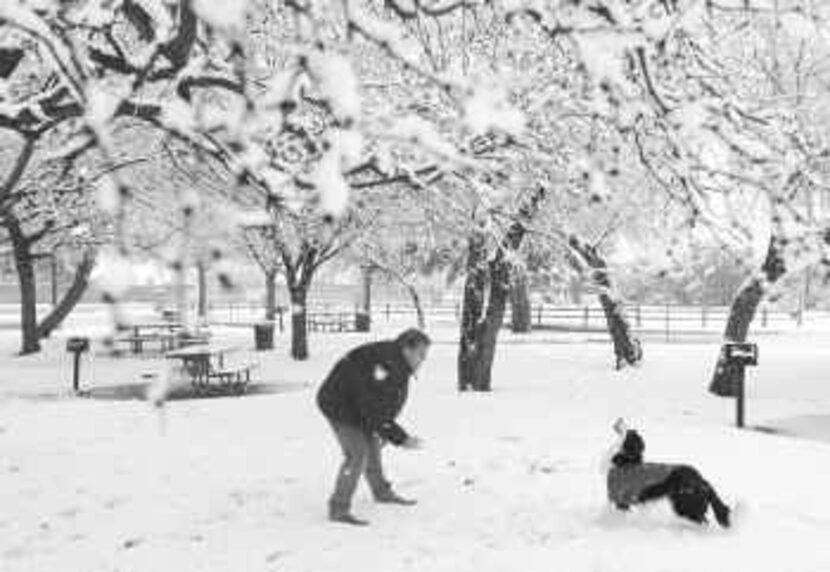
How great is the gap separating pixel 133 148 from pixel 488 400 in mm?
7933

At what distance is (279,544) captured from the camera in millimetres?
8047

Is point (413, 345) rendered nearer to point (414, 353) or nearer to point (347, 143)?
point (414, 353)

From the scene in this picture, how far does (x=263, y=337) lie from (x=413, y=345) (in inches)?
926

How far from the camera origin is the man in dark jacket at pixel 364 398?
8258 millimetres

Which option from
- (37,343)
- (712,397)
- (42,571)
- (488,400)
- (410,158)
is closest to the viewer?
(42,571)

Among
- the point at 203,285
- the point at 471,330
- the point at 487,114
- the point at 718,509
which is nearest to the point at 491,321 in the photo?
the point at 471,330

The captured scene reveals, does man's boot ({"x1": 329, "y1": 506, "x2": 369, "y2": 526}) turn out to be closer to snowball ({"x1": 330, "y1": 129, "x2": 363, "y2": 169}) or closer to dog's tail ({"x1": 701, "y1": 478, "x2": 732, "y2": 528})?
dog's tail ({"x1": 701, "y1": 478, "x2": 732, "y2": 528})

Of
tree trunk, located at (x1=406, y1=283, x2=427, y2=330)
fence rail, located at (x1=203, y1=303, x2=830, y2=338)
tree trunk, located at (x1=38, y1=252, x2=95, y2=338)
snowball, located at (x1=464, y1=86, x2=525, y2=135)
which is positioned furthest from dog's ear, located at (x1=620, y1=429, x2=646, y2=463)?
fence rail, located at (x1=203, y1=303, x2=830, y2=338)

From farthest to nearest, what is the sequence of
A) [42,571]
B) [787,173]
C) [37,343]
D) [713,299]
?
1. [713,299]
2. [37,343]
3. [42,571]
4. [787,173]

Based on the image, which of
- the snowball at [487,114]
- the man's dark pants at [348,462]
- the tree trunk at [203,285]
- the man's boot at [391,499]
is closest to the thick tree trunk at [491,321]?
the tree trunk at [203,285]

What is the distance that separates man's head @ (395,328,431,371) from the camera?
827 cm

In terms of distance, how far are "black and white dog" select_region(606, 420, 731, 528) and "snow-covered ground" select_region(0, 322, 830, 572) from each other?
16cm

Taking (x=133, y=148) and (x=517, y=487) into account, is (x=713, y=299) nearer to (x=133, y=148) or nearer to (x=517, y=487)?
(x=133, y=148)

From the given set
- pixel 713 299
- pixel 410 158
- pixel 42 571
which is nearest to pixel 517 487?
pixel 410 158
